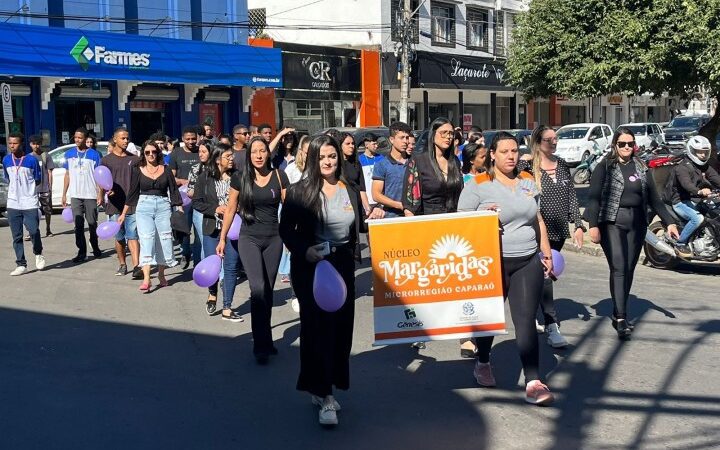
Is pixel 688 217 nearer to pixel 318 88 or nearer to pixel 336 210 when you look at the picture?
pixel 336 210

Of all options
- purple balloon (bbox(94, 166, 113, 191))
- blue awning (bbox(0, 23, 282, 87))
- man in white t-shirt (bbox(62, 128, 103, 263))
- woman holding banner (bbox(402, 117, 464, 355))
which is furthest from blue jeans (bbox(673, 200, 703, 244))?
blue awning (bbox(0, 23, 282, 87))

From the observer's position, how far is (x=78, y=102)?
2488 cm

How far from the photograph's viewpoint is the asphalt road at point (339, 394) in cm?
518

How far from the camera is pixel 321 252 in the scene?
212 inches

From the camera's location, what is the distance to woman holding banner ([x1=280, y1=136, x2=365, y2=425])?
17.9 ft

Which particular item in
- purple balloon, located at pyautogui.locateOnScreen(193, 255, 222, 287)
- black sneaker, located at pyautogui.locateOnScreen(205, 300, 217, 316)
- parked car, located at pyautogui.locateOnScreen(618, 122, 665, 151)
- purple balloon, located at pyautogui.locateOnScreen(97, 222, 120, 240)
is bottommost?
black sneaker, located at pyautogui.locateOnScreen(205, 300, 217, 316)

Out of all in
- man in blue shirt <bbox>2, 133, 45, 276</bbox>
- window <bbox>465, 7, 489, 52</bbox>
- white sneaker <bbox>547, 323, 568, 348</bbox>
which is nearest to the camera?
white sneaker <bbox>547, 323, 568, 348</bbox>

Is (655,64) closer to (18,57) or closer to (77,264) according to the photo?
(77,264)

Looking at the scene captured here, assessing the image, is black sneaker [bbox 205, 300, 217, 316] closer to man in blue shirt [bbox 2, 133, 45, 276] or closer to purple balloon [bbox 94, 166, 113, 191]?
purple balloon [bbox 94, 166, 113, 191]

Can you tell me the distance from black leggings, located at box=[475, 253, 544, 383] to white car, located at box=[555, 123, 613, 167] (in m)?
24.6

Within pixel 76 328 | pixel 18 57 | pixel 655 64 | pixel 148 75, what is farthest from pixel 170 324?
pixel 148 75

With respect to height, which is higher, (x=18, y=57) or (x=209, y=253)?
(x=18, y=57)

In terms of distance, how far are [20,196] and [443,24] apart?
29197 mm

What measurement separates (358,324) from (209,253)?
1.82 meters
